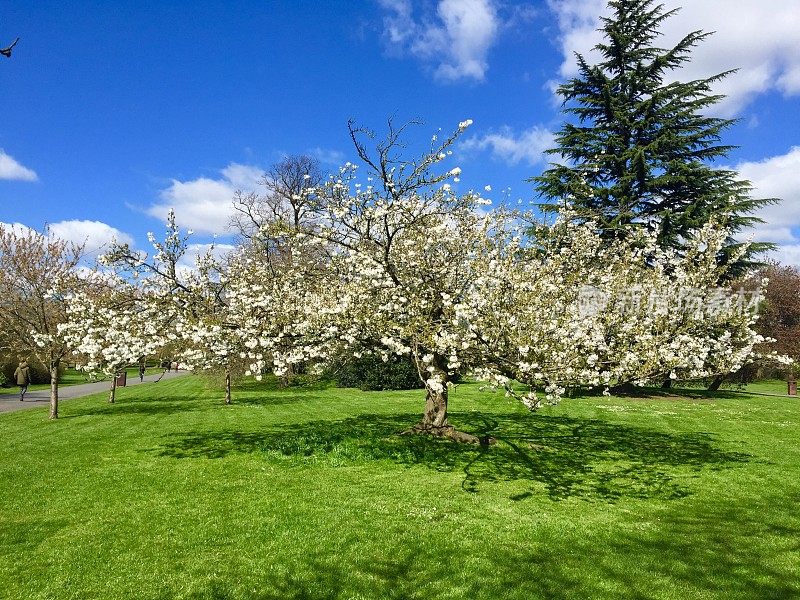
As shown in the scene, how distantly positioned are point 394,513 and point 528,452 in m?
5.46

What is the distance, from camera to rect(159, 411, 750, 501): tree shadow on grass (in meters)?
10.6

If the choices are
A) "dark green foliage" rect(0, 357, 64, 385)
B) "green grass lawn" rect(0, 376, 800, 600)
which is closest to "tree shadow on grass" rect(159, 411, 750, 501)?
"green grass lawn" rect(0, 376, 800, 600)

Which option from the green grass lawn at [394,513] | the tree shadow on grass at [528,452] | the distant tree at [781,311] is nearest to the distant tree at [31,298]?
the green grass lawn at [394,513]

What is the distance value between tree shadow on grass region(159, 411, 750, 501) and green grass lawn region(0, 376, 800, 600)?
0.07 metres

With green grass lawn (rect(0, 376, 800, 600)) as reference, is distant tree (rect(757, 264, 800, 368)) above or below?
above

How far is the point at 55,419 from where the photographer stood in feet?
63.4

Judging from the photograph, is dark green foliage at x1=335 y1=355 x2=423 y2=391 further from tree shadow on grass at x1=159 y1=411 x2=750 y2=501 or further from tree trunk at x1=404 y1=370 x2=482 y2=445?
tree trunk at x1=404 y1=370 x2=482 y2=445

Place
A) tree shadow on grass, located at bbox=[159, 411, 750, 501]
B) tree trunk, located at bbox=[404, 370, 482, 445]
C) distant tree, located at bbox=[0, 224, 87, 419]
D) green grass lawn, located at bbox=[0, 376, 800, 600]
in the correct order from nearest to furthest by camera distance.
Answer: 1. green grass lawn, located at bbox=[0, 376, 800, 600]
2. tree shadow on grass, located at bbox=[159, 411, 750, 501]
3. tree trunk, located at bbox=[404, 370, 482, 445]
4. distant tree, located at bbox=[0, 224, 87, 419]

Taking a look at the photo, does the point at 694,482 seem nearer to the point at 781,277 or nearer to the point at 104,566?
the point at 104,566

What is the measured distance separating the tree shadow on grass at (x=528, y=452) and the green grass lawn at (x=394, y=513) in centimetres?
7

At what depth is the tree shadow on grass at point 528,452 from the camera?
34.8 ft

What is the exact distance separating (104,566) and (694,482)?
1088 cm


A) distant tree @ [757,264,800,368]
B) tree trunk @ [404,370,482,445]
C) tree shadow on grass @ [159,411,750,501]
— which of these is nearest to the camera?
tree shadow on grass @ [159,411,750,501]

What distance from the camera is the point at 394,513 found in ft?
28.2
